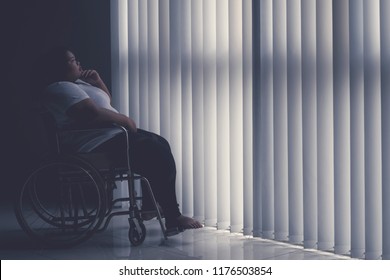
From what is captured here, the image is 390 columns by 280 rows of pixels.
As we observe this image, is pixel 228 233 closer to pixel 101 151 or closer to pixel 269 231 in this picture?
pixel 269 231

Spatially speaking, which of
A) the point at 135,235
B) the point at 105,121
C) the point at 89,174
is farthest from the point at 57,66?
the point at 135,235

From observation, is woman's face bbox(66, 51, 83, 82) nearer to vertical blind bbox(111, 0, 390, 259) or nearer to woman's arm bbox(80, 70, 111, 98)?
woman's arm bbox(80, 70, 111, 98)

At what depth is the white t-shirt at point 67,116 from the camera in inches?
123

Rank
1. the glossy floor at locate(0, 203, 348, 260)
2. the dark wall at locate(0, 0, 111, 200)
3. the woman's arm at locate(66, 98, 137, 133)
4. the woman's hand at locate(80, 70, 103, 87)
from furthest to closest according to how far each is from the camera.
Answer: the dark wall at locate(0, 0, 111, 200) → the woman's hand at locate(80, 70, 103, 87) → the woman's arm at locate(66, 98, 137, 133) → the glossy floor at locate(0, 203, 348, 260)

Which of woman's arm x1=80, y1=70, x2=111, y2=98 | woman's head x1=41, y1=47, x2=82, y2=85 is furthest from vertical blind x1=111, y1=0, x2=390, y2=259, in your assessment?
woman's head x1=41, y1=47, x2=82, y2=85

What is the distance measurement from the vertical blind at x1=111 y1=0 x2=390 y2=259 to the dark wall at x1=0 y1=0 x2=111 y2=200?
565 mm

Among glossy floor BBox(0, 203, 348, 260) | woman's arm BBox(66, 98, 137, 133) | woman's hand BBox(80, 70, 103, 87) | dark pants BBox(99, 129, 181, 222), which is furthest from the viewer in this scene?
woman's hand BBox(80, 70, 103, 87)

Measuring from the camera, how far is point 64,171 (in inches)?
123

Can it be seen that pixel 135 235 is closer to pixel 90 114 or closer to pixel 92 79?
pixel 90 114

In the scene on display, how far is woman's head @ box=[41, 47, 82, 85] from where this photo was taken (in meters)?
3.29

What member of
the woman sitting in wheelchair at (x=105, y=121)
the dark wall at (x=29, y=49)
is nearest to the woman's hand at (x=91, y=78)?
the woman sitting in wheelchair at (x=105, y=121)

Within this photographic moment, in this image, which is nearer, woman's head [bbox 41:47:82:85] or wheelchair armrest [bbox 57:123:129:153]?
wheelchair armrest [bbox 57:123:129:153]

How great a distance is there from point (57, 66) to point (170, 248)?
3.33 feet
